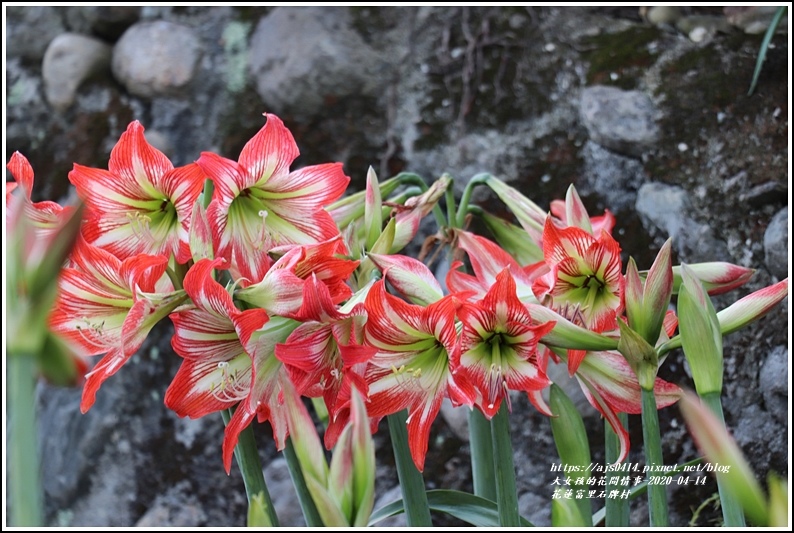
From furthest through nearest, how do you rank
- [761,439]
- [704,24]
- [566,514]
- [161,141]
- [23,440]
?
1. [161,141]
2. [704,24]
3. [761,439]
4. [566,514]
5. [23,440]

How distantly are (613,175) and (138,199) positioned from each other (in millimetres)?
733

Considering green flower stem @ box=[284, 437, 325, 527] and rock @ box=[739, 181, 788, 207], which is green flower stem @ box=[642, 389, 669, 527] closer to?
green flower stem @ box=[284, 437, 325, 527]

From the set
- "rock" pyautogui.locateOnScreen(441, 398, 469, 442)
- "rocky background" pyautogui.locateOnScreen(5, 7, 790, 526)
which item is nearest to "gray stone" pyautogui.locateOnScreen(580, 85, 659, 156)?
"rocky background" pyautogui.locateOnScreen(5, 7, 790, 526)

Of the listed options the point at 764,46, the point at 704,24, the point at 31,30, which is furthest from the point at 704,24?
the point at 31,30

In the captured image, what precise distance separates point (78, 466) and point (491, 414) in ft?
2.96

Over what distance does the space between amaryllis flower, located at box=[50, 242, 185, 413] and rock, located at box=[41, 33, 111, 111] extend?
930 millimetres

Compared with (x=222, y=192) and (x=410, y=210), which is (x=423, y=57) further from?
(x=222, y=192)

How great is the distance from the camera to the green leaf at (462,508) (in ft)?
2.03

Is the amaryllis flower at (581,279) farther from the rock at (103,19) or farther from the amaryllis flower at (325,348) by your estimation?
the rock at (103,19)

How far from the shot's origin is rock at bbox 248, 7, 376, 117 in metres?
1.27

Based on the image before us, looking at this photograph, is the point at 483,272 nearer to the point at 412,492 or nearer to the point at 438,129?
the point at 412,492

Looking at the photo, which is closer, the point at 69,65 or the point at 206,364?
the point at 206,364

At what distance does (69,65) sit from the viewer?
1.39 m

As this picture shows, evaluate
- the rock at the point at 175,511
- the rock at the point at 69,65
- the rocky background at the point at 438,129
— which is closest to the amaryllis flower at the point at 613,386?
the rocky background at the point at 438,129
